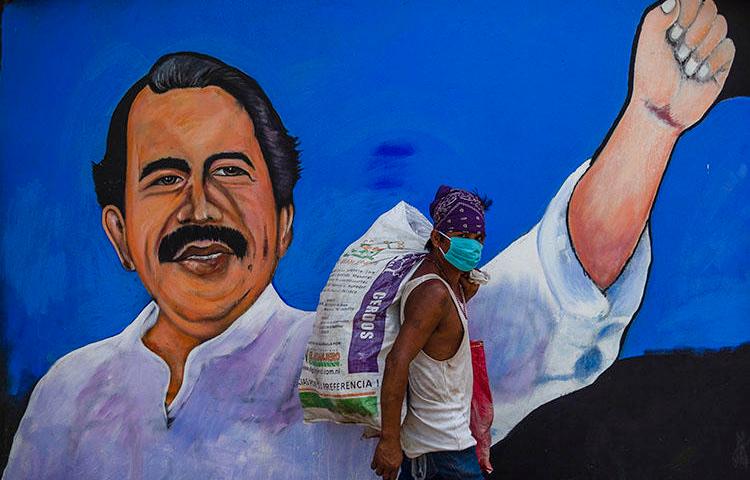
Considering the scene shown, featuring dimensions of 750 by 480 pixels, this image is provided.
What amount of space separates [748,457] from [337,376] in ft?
6.72

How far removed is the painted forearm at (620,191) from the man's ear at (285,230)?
1.23m

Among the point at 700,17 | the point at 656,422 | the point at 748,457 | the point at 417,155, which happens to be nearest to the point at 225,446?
the point at 417,155

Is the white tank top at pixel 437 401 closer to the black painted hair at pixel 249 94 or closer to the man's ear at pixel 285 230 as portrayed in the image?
the man's ear at pixel 285 230

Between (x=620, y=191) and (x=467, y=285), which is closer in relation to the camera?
(x=467, y=285)

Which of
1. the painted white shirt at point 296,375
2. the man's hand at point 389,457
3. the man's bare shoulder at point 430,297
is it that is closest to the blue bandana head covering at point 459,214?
the man's bare shoulder at point 430,297

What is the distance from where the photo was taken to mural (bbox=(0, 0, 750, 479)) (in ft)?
15.1

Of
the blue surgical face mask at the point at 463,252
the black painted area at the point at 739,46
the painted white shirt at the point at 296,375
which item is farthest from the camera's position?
the black painted area at the point at 739,46

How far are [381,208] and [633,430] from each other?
147 cm

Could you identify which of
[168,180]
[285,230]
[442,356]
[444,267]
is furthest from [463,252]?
[168,180]

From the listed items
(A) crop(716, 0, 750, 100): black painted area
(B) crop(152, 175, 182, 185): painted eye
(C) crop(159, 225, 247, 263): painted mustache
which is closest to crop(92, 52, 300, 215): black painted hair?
(C) crop(159, 225, 247, 263): painted mustache

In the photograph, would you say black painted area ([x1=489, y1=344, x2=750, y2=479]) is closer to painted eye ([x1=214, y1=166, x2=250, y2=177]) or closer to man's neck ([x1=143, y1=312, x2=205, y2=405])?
man's neck ([x1=143, y1=312, x2=205, y2=405])

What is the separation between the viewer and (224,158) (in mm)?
4672

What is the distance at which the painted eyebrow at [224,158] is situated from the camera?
15.3 feet

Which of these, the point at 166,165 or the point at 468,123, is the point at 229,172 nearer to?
the point at 166,165
